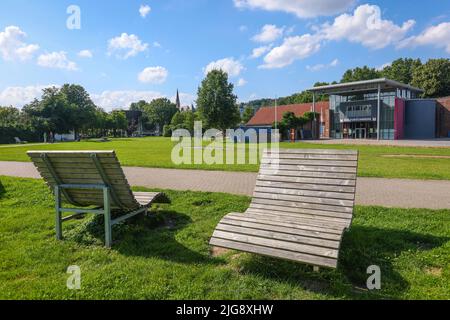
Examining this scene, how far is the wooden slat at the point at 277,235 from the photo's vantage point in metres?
3.48

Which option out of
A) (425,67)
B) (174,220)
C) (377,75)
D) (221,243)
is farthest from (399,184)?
(377,75)

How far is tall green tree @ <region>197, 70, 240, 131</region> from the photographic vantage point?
44.2 metres

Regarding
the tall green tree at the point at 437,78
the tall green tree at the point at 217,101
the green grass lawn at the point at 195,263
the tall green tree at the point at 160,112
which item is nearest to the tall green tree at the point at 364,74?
the tall green tree at the point at 437,78

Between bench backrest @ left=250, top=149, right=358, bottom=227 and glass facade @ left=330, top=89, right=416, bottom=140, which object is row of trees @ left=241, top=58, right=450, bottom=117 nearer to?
glass facade @ left=330, top=89, right=416, bottom=140

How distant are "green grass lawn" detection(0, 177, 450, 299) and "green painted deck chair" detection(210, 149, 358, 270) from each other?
35 centimetres

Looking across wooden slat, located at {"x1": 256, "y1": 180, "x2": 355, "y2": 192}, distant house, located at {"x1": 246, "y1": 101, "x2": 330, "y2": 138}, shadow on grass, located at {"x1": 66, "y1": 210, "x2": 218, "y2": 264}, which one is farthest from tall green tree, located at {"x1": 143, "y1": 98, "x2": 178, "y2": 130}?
wooden slat, located at {"x1": 256, "y1": 180, "x2": 355, "y2": 192}

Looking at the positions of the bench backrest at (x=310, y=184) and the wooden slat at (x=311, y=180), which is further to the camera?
the wooden slat at (x=311, y=180)

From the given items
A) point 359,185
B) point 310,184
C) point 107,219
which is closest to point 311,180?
point 310,184

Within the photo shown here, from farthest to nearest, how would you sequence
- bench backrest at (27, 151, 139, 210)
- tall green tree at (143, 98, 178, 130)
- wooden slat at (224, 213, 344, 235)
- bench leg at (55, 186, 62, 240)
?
tall green tree at (143, 98, 178, 130) < bench leg at (55, 186, 62, 240) < bench backrest at (27, 151, 139, 210) < wooden slat at (224, 213, 344, 235)

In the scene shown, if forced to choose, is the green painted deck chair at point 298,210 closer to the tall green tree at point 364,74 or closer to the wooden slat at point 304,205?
the wooden slat at point 304,205

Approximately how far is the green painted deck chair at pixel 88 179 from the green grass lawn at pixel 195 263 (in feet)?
1.36

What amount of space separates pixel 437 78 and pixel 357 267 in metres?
78.7

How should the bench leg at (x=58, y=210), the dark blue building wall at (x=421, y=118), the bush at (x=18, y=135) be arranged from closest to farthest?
the bench leg at (x=58, y=210)
the bush at (x=18, y=135)
the dark blue building wall at (x=421, y=118)

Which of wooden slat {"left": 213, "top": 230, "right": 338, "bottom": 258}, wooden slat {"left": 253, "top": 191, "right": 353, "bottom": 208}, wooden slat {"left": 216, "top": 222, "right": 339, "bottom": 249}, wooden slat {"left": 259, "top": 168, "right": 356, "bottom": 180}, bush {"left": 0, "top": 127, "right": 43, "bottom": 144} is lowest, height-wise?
wooden slat {"left": 213, "top": 230, "right": 338, "bottom": 258}
